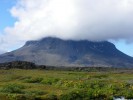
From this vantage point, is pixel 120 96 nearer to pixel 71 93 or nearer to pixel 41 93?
pixel 71 93

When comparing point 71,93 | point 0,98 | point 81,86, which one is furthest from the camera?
point 81,86

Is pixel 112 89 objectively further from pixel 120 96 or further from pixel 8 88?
pixel 8 88

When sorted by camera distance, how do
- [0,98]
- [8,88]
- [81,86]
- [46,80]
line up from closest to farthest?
[0,98] → [8,88] → [81,86] → [46,80]

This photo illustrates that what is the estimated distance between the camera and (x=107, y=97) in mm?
61750

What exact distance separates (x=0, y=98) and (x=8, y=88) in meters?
8.96

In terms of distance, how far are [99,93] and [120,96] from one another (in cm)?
365

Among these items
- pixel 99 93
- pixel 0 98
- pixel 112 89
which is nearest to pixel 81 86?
pixel 112 89

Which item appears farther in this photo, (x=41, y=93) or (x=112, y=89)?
(x=112, y=89)

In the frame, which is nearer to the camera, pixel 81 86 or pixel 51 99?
pixel 51 99

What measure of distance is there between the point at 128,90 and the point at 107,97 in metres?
8.19

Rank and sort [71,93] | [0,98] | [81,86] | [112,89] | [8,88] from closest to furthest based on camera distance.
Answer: [0,98] < [71,93] < [8,88] < [112,89] < [81,86]

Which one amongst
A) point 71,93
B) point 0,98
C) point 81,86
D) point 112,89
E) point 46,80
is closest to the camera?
point 0,98

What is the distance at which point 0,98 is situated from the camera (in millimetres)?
56312

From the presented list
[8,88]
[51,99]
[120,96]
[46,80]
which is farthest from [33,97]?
[46,80]
